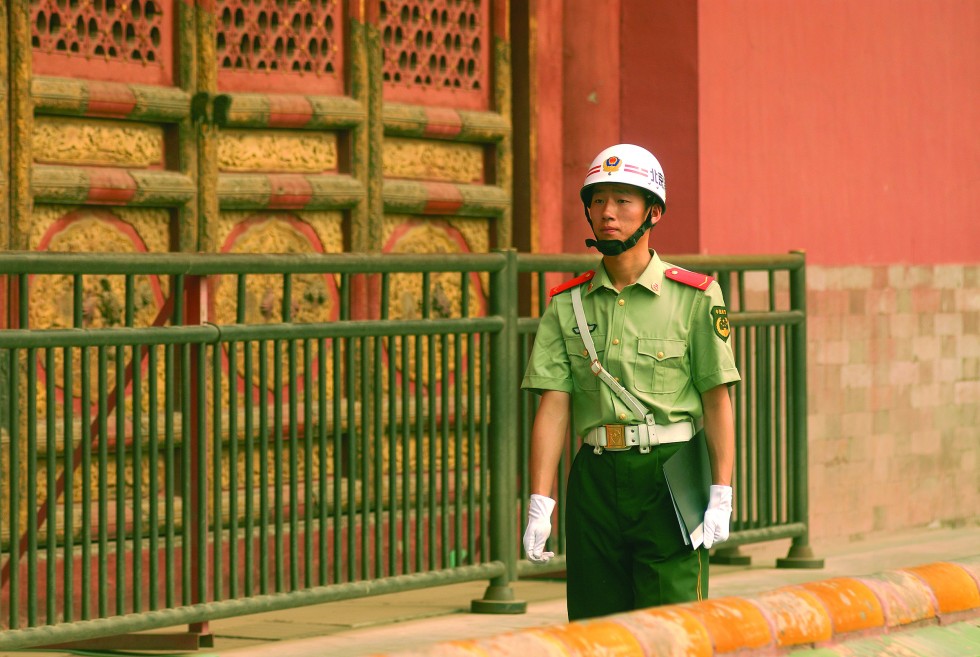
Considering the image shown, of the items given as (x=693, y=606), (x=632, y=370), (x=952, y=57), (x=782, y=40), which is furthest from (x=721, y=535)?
(x=952, y=57)

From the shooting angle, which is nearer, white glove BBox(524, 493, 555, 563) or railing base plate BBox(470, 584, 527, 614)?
white glove BBox(524, 493, 555, 563)

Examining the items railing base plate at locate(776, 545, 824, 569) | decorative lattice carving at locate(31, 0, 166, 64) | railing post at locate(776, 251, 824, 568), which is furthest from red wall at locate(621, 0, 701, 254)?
decorative lattice carving at locate(31, 0, 166, 64)

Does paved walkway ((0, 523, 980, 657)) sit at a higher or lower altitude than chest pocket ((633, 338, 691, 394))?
lower

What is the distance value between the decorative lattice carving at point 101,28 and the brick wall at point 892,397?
4434 millimetres

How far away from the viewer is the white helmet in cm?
637

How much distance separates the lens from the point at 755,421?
10.7 metres

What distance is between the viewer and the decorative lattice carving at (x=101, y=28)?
882cm

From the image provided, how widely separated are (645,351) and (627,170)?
1.78ft

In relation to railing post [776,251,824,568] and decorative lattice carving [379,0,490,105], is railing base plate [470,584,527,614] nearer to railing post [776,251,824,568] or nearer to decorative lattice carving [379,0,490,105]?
railing post [776,251,824,568]

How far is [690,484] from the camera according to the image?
251 inches

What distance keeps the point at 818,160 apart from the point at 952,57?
176 centimetres

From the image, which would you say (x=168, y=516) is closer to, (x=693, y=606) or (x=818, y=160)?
(x=693, y=606)

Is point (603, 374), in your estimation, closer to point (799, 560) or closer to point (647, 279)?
point (647, 279)

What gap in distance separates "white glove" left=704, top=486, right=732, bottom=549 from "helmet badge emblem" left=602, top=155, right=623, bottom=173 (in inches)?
39.1
